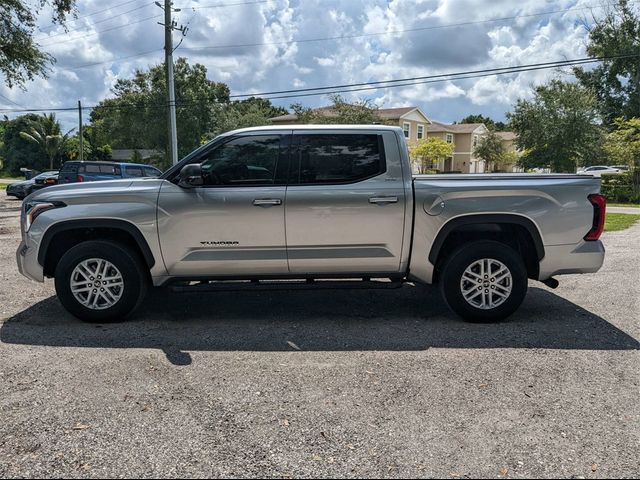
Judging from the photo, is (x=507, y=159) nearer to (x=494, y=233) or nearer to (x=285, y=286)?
(x=494, y=233)

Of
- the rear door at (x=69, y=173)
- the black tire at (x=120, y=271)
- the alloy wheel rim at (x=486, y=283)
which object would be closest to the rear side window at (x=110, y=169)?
the rear door at (x=69, y=173)

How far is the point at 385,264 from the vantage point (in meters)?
5.23

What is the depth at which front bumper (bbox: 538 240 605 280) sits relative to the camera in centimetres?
514

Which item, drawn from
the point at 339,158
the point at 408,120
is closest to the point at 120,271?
the point at 339,158

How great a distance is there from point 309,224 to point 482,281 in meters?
1.81

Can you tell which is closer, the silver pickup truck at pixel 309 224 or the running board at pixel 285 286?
the silver pickup truck at pixel 309 224

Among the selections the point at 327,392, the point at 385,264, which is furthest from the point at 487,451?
the point at 385,264

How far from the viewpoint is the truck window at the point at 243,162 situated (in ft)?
17.1

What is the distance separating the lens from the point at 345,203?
5.07 meters

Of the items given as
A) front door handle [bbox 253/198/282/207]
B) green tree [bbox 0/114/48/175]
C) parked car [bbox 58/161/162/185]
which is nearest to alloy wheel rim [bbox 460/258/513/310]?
front door handle [bbox 253/198/282/207]

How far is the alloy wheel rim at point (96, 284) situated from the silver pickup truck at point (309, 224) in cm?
1

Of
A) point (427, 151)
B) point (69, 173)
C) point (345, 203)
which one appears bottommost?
point (345, 203)

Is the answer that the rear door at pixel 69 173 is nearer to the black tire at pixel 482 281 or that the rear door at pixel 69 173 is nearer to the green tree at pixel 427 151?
the black tire at pixel 482 281

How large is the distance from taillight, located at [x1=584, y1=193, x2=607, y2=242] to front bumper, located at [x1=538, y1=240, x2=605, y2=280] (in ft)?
0.24
